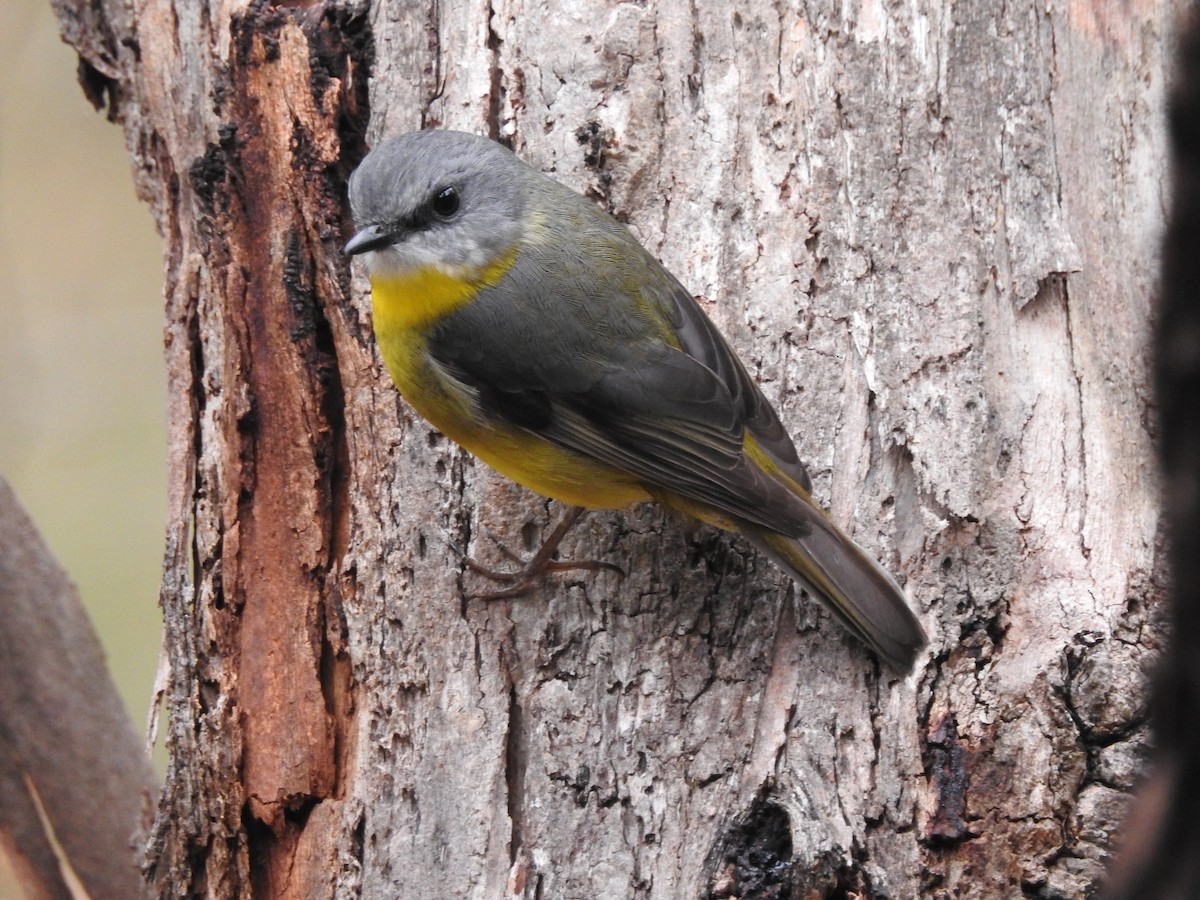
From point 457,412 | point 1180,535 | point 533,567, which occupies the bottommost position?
point 1180,535

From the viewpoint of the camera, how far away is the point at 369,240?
3.05 meters

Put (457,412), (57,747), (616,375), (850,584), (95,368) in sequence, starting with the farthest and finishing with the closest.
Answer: (95,368) < (57,747) < (616,375) < (457,412) < (850,584)

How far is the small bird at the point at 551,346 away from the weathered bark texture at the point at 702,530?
139 millimetres

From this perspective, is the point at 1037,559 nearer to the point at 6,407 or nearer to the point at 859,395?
the point at 859,395

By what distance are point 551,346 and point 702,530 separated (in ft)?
2.01

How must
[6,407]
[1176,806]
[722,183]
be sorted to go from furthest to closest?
1. [6,407]
2. [722,183]
3. [1176,806]

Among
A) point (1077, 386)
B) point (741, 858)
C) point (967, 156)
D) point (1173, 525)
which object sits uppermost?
point (967, 156)

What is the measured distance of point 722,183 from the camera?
10.6ft

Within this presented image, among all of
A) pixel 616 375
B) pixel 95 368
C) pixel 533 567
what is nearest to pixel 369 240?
pixel 616 375

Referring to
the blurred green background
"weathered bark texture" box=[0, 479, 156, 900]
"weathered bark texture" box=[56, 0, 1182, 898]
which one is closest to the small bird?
"weathered bark texture" box=[56, 0, 1182, 898]

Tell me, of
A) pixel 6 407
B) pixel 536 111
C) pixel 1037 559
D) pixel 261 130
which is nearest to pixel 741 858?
pixel 1037 559

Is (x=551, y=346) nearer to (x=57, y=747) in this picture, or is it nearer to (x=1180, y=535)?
(x=57, y=747)

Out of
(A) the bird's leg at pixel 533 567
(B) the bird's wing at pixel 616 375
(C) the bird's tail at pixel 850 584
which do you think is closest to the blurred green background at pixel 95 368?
(B) the bird's wing at pixel 616 375

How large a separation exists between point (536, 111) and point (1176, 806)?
2840 millimetres
